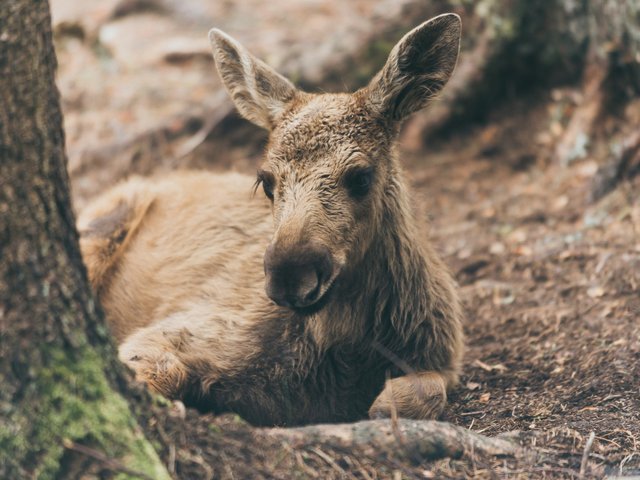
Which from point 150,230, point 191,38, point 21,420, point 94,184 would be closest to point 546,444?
point 21,420

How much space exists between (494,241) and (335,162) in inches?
168

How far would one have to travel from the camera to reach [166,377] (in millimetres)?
5168

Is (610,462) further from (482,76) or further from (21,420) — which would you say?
(482,76)

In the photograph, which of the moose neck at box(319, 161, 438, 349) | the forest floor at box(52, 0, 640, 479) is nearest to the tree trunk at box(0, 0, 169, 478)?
the forest floor at box(52, 0, 640, 479)

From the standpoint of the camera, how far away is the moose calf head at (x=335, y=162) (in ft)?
14.8

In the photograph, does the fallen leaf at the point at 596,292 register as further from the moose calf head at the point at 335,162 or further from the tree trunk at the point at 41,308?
the tree trunk at the point at 41,308

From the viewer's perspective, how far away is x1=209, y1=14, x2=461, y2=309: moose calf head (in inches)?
178

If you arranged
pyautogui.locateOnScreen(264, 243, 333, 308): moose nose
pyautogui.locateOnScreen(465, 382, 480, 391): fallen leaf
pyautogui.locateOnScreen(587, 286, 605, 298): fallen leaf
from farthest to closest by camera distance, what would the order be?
pyautogui.locateOnScreen(587, 286, 605, 298): fallen leaf
pyautogui.locateOnScreen(465, 382, 480, 391): fallen leaf
pyautogui.locateOnScreen(264, 243, 333, 308): moose nose

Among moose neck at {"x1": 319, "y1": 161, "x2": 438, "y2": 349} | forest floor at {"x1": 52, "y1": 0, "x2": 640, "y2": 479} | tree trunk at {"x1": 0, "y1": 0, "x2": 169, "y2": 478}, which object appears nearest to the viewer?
tree trunk at {"x1": 0, "y1": 0, "x2": 169, "y2": 478}

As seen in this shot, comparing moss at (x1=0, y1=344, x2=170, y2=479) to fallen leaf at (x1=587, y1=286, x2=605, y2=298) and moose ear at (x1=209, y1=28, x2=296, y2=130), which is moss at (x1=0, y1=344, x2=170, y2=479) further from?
fallen leaf at (x1=587, y1=286, x2=605, y2=298)

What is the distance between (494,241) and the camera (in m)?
8.79

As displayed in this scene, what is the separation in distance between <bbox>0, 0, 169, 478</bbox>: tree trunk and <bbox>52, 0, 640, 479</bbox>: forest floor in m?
0.39

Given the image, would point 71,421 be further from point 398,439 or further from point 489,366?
point 489,366

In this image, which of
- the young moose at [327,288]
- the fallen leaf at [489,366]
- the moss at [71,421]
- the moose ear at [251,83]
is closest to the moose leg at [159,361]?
the young moose at [327,288]
